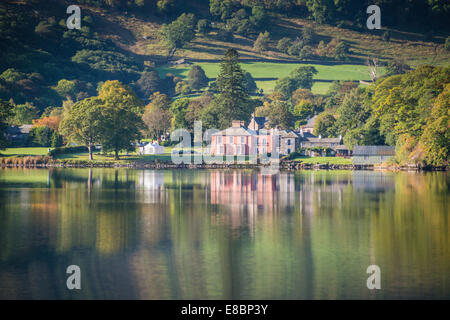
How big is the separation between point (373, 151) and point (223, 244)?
6940 centimetres

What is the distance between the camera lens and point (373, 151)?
9256cm

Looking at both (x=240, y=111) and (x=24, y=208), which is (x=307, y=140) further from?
(x=24, y=208)

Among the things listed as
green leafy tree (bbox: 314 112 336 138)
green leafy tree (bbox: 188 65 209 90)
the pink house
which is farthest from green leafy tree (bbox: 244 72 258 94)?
the pink house

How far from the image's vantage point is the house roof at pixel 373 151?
300ft

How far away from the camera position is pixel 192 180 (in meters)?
62.2

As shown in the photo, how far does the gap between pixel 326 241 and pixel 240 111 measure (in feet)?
329

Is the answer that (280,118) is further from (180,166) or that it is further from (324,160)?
(180,166)

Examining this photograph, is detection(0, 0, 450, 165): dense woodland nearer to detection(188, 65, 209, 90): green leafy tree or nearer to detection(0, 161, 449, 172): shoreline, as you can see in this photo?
detection(188, 65, 209, 90): green leafy tree

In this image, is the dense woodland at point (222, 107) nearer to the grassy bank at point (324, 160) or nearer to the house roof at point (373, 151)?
the house roof at point (373, 151)

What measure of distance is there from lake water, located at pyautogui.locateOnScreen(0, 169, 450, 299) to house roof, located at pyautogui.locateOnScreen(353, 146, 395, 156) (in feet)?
148

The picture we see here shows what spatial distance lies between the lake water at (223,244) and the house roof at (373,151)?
45.0 m

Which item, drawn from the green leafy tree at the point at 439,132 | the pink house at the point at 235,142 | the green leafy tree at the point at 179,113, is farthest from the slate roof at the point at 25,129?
the green leafy tree at the point at 439,132

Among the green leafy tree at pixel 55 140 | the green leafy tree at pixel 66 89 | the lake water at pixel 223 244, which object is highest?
the green leafy tree at pixel 66 89

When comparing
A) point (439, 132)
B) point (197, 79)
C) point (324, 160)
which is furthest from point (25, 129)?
point (197, 79)
